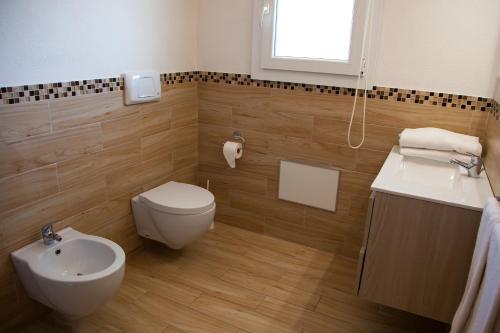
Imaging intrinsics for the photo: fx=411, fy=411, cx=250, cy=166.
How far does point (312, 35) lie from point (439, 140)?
1019mm

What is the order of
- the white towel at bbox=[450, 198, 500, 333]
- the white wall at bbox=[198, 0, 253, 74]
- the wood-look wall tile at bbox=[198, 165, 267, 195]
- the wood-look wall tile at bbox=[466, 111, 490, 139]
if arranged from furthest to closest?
the wood-look wall tile at bbox=[198, 165, 267, 195] → the white wall at bbox=[198, 0, 253, 74] → the wood-look wall tile at bbox=[466, 111, 490, 139] → the white towel at bbox=[450, 198, 500, 333]

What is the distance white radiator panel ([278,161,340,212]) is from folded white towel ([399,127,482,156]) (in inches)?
22.9

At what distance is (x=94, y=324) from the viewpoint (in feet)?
6.82

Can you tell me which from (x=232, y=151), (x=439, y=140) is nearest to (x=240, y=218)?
(x=232, y=151)

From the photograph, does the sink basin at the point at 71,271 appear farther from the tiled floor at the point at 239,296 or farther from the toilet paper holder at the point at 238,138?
the toilet paper holder at the point at 238,138

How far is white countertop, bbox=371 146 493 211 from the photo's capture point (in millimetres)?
1682

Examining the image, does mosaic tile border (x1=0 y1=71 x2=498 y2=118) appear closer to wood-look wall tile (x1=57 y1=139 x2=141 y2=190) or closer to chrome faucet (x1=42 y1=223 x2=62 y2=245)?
wood-look wall tile (x1=57 y1=139 x2=141 y2=190)

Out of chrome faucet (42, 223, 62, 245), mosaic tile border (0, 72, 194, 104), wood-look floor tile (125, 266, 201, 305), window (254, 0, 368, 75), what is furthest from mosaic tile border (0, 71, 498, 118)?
wood-look floor tile (125, 266, 201, 305)

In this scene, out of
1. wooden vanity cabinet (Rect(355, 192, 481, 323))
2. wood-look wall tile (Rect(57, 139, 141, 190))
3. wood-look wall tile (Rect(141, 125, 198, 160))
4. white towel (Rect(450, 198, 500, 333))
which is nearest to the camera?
white towel (Rect(450, 198, 500, 333))

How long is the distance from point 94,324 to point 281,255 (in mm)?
1265

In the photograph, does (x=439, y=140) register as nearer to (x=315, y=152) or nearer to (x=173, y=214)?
(x=315, y=152)

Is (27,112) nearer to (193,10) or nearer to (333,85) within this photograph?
(193,10)

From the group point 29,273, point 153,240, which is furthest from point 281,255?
point 29,273

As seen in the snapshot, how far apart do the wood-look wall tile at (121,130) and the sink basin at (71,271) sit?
55 cm
